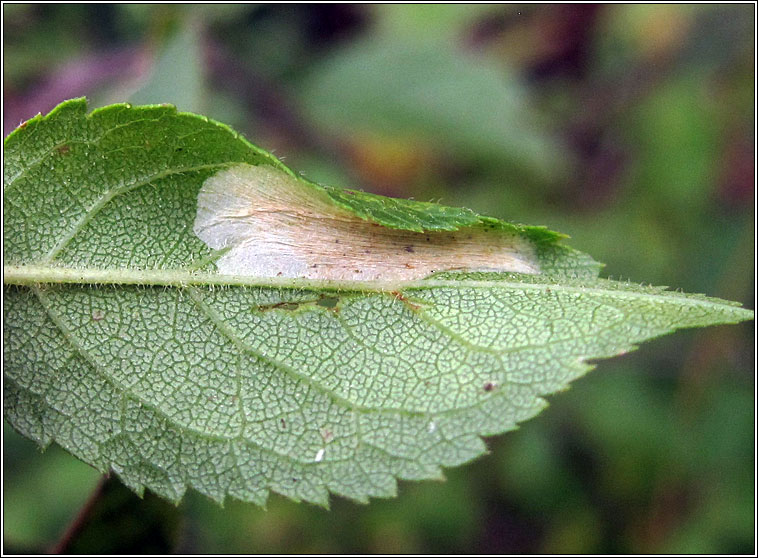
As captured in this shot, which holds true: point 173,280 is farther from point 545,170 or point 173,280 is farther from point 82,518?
point 545,170

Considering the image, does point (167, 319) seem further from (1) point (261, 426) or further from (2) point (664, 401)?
(2) point (664, 401)

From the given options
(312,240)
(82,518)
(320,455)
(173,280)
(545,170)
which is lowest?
(82,518)

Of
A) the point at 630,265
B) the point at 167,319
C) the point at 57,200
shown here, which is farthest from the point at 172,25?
the point at 630,265

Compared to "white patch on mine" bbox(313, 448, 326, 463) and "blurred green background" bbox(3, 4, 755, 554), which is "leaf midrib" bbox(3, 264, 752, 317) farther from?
"blurred green background" bbox(3, 4, 755, 554)

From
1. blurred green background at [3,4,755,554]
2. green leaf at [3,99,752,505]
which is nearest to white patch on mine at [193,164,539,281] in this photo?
green leaf at [3,99,752,505]

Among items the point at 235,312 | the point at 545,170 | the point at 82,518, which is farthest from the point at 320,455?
the point at 545,170

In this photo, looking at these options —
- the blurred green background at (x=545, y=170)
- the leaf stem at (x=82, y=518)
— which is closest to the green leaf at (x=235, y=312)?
the leaf stem at (x=82, y=518)
